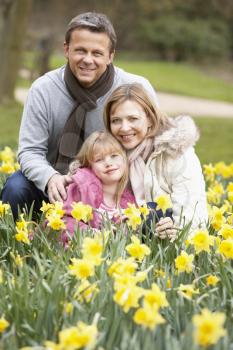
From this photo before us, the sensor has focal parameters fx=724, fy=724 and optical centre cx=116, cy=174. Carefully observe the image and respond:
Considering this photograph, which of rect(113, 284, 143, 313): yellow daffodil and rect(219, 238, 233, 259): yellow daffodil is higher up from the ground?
rect(219, 238, 233, 259): yellow daffodil

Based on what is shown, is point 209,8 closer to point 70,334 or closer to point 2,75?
point 2,75

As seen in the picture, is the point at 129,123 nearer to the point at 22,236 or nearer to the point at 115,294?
the point at 22,236

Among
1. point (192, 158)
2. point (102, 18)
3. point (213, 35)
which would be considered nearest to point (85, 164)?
point (192, 158)

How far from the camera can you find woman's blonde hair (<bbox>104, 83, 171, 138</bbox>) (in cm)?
364

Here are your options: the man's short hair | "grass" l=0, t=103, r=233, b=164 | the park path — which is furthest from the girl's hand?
the park path

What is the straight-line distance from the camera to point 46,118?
3.98 meters

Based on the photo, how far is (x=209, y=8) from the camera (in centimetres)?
2839

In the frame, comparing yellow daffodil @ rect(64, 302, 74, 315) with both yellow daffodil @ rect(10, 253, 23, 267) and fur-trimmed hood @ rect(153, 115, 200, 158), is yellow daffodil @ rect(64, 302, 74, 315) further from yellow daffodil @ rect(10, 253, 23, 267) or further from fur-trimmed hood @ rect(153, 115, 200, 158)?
fur-trimmed hood @ rect(153, 115, 200, 158)

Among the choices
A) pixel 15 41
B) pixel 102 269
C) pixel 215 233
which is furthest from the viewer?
pixel 15 41

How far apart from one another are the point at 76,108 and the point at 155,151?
605 millimetres

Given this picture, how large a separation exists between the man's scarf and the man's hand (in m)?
0.35

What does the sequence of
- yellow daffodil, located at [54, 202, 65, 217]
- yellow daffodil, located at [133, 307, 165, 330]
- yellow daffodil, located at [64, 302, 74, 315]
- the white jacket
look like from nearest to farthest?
yellow daffodil, located at [133, 307, 165, 330] → yellow daffodil, located at [64, 302, 74, 315] → yellow daffodil, located at [54, 202, 65, 217] → the white jacket

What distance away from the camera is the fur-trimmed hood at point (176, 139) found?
3.60m

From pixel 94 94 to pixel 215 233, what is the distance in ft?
3.44
